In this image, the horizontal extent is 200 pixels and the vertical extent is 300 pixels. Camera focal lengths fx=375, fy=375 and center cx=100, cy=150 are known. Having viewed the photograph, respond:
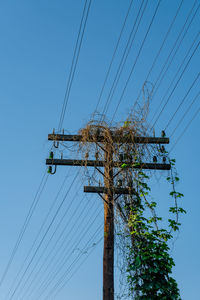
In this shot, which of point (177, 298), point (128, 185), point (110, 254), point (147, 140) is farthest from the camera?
point (147, 140)

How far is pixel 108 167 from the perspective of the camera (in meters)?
8.38

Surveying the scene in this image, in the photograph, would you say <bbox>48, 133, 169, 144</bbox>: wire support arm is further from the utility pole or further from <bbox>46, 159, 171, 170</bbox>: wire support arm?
<bbox>46, 159, 171, 170</bbox>: wire support arm

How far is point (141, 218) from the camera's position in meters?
7.69

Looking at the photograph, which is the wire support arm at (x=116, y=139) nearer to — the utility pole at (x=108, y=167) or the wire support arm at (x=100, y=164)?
the utility pole at (x=108, y=167)

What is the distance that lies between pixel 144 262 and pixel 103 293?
0.98 m

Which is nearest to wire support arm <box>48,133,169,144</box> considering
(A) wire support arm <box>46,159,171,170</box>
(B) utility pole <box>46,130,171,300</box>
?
(B) utility pole <box>46,130,171,300</box>

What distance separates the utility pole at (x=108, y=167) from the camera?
7.45 metres

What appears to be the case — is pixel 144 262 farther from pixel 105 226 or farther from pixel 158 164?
pixel 158 164

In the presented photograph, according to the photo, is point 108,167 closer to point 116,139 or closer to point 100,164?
point 100,164

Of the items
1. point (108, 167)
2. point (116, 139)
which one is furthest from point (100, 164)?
point (116, 139)

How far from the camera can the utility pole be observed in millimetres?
7448

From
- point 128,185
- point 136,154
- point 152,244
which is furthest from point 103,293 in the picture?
point 136,154

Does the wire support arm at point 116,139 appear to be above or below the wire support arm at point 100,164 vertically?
above

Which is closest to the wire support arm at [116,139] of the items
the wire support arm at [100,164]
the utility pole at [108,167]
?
the utility pole at [108,167]
